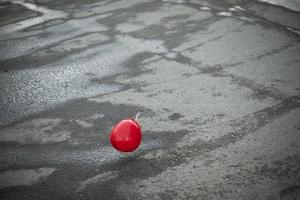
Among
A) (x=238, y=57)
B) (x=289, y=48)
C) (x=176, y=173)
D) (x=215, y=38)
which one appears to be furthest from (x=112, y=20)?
(x=176, y=173)

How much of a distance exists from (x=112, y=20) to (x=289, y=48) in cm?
389

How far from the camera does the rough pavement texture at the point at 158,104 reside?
3199 mm

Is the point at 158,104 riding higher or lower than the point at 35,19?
lower

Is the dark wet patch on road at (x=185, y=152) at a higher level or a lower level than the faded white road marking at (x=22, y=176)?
higher

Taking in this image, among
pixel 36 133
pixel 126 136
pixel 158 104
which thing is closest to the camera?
pixel 126 136

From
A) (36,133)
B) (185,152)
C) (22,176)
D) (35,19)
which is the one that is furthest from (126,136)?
(35,19)

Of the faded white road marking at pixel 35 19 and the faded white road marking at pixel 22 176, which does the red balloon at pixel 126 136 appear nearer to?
the faded white road marking at pixel 22 176

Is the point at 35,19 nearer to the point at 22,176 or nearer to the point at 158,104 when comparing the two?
the point at 158,104

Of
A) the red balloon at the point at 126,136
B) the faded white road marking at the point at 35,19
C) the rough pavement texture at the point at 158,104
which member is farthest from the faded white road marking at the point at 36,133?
the faded white road marking at the point at 35,19

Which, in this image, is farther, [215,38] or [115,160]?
[215,38]

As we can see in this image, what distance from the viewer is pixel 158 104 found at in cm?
441

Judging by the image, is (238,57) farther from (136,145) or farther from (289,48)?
(136,145)

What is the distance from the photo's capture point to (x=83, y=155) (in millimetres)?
3582

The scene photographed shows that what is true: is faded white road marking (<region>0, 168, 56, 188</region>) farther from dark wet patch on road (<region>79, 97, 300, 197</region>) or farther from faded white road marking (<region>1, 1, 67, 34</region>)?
faded white road marking (<region>1, 1, 67, 34</region>)
